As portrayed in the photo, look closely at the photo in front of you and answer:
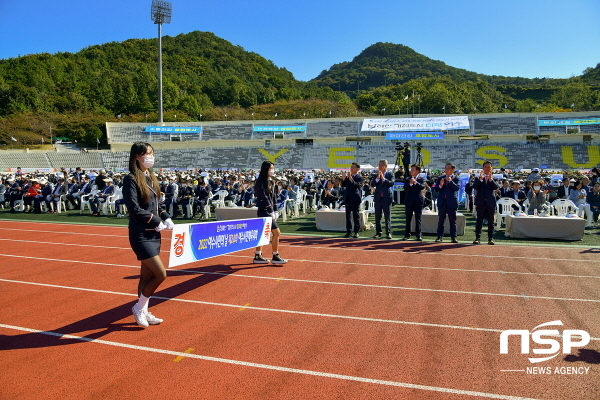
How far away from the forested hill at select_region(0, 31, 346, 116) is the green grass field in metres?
72.4

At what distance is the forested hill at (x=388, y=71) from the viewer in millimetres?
142500

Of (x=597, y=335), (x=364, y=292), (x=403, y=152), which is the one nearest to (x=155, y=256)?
(x=364, y=292)

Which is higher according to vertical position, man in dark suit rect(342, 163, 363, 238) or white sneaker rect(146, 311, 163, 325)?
man in dark suit rect(342, 163, 363, 238)

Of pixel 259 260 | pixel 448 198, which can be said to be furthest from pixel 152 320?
pixel 448 198

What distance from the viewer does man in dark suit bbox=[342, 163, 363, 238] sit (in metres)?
10.1

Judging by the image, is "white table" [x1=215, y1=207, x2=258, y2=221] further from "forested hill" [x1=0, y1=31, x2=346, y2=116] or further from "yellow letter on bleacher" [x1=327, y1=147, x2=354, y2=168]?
"forested hill" [x1=0, y1=31, x2=346, y2=116]

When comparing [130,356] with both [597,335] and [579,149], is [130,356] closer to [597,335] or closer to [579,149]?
[597,335]

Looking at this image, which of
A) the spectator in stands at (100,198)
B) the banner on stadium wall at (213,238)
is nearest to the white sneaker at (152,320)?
the banner on stadium wall at (213,238)

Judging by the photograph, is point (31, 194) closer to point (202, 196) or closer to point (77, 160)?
point (202, 196)

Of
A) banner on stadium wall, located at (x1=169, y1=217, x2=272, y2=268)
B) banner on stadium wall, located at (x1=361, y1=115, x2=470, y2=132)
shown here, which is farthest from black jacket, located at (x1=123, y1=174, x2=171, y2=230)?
banner on stadium wall, located at (x1=361, y1=115, x2=470, y2=132)

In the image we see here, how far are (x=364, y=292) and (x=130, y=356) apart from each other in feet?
10.7

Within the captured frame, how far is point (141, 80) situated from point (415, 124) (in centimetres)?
6770

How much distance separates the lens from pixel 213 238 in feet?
19.6

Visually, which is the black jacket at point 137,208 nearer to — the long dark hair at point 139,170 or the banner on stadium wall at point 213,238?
the long dark hair at point 139,170
